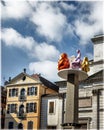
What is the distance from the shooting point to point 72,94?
69.9ft

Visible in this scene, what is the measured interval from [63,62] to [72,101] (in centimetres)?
213

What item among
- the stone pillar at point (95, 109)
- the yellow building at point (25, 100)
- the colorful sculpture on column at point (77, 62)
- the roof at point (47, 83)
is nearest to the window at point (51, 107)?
the yellow building at point (25, 100)

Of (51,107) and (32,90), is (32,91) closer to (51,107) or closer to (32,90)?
(32,90)

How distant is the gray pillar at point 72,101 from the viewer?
68.6 ft

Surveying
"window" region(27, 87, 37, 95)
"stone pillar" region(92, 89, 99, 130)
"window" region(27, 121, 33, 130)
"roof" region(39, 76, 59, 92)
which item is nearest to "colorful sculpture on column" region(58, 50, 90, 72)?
"stone pillar" region(92, 89, 99, 130)

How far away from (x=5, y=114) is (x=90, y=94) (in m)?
11.9

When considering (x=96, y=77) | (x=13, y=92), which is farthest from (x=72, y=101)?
(x=13, y=92)

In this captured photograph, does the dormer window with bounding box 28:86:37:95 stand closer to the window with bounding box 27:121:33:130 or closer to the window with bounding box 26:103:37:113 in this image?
the window with bounding box 26:103:37:113

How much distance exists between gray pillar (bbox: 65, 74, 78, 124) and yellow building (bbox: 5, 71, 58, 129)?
24570mm

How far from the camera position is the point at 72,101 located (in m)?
21.2

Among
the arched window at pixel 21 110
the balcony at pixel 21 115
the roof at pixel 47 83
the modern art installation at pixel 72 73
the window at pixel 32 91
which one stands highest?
the roof at pixel 47 83

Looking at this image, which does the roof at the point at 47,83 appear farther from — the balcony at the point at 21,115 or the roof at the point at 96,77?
the roof at the point at 96,77

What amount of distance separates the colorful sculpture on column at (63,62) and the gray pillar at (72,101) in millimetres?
583

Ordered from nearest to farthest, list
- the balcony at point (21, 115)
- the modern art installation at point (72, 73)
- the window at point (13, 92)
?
the modern art installation at point (72, 73)
the balcony at point (21, 115)
the window at point (13, 92)
